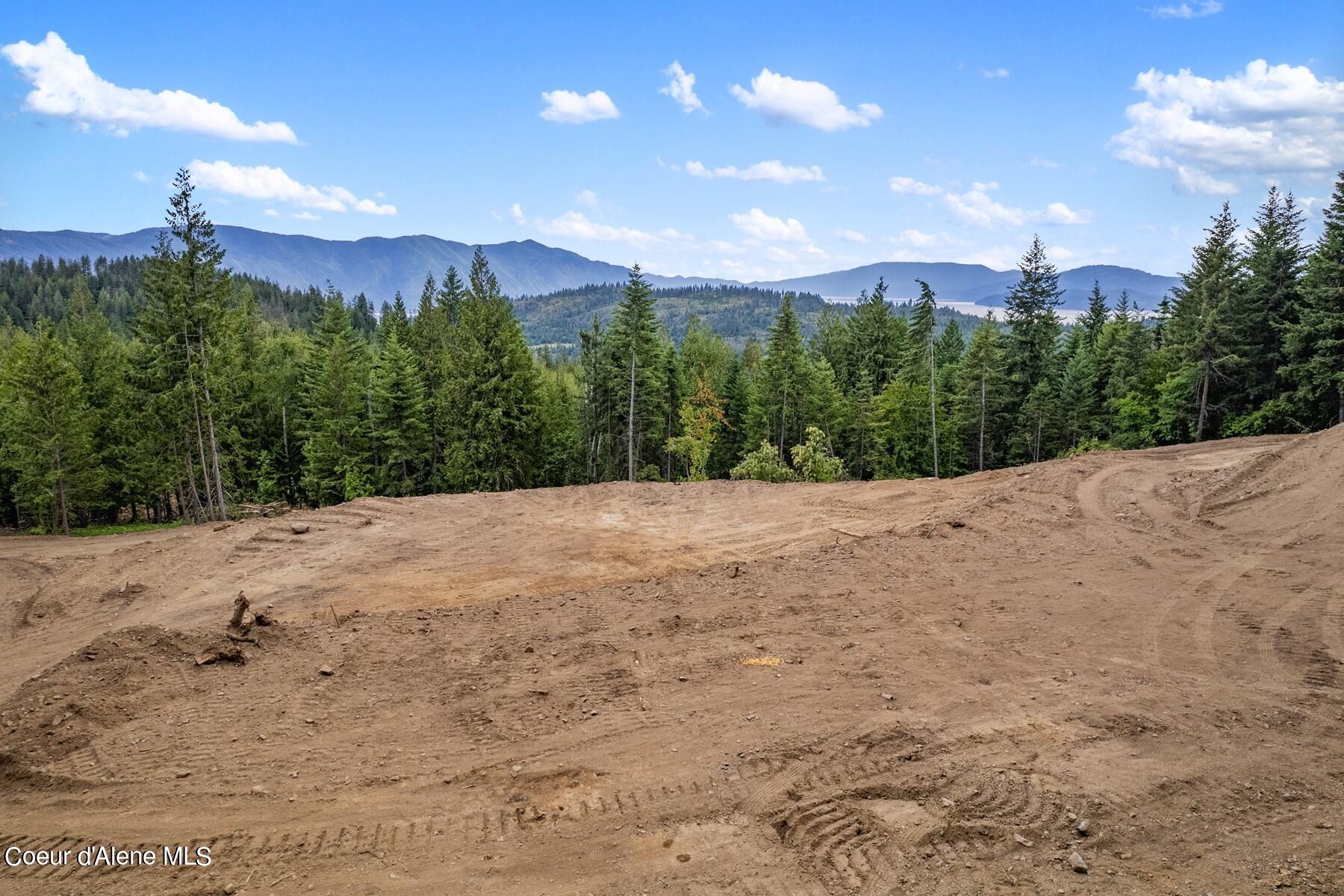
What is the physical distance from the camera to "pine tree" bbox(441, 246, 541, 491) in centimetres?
3481

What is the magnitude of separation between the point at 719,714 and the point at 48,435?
3509 cm

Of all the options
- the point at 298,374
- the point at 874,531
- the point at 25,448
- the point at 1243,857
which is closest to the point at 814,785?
the point at 1243,857

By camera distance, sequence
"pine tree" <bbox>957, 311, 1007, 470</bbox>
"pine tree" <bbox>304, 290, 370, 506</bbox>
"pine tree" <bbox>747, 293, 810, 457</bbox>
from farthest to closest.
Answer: "pine tree" <bbox>747, 293, 810, 457</bbox>
"pine tree" <bbox>957, 311, 1007, 470</bbox>
"pine tree" <bbox>304, 290, 370, 506</bbox>

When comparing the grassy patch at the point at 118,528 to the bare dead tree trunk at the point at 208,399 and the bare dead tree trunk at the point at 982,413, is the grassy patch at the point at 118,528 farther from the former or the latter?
the bare dead tree trunk at the point at 982,413

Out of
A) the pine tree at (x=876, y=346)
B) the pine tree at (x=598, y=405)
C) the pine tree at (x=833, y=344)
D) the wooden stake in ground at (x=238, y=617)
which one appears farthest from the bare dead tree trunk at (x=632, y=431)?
the wooden stake in ground at (x=238, y=617)

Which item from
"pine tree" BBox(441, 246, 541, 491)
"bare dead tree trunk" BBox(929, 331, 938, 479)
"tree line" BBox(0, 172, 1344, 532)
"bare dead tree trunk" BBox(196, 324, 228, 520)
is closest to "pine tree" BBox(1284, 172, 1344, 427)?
"tree line" BBox(0, 172, 1344, 532)

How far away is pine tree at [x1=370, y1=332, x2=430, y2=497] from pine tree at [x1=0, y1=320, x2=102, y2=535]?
39.9 feet

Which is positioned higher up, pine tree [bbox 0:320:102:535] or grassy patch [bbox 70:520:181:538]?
pine tree [bbox 0:320:102:535]

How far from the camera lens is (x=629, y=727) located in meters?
8.13

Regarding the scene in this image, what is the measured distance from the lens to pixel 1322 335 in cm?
2902

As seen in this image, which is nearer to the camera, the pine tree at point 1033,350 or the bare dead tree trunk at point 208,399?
the bare dead tree trunk at point 208,399

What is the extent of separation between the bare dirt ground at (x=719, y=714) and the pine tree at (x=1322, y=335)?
717 inches

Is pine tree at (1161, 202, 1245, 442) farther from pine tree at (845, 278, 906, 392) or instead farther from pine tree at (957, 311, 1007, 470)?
pine tree at (845, 278, 906, 392)

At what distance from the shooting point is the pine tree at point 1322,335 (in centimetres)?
2820
